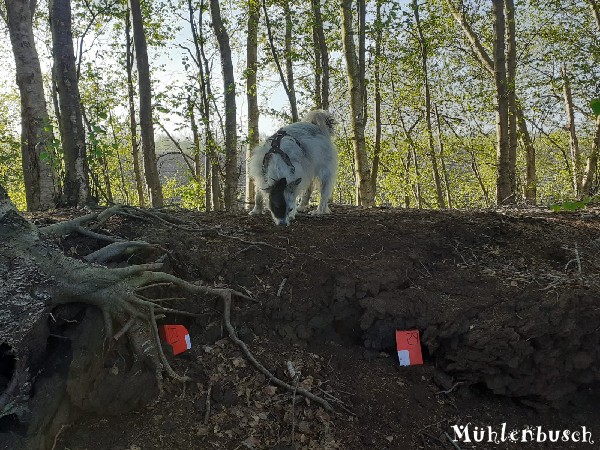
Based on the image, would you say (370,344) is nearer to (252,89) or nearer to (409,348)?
(409,348)

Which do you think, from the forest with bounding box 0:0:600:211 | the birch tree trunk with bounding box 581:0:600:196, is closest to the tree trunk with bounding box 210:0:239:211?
the forest with bounding box 0:0:600:211

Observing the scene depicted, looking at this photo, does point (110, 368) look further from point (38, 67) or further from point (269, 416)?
point (38, 67)

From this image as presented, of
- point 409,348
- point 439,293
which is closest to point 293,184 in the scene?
point 439,293

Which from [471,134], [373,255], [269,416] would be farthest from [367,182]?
[471,134]

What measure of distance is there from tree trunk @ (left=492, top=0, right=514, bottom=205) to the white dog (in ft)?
17.9

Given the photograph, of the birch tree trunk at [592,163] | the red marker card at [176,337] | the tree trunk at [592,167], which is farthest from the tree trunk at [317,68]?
the red marker card at [176,337]

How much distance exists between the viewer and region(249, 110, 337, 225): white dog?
648cm

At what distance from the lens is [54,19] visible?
6.51 m

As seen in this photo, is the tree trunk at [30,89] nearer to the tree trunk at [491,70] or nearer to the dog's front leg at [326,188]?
the dog's front leg at [326,188]

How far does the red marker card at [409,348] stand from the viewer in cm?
473

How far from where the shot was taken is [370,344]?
4.91 meters

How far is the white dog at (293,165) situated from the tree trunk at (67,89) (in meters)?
2.64

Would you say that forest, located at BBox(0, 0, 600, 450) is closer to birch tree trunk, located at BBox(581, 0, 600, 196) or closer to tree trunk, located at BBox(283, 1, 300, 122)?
tree trunk, located at BBox(283, 1, 300, 122)

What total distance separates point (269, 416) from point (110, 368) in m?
1.45
